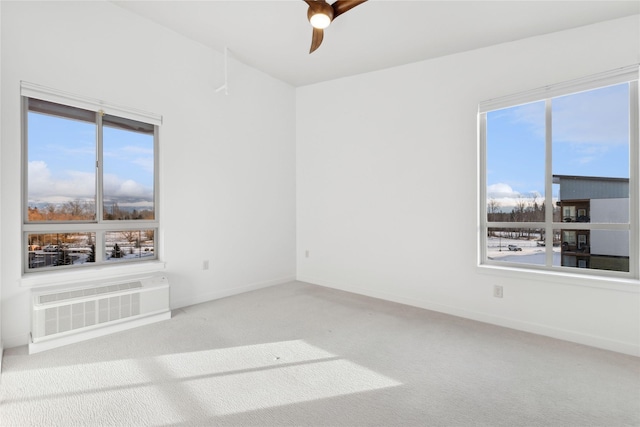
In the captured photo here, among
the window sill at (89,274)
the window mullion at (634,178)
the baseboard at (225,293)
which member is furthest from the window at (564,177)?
the window sill at (89,274)

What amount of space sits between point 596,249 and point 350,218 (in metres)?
2.58

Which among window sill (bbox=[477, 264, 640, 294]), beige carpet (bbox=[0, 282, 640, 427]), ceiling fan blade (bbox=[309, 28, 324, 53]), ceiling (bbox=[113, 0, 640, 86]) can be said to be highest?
ceiling (bbox=[113, 0, 640, 86])

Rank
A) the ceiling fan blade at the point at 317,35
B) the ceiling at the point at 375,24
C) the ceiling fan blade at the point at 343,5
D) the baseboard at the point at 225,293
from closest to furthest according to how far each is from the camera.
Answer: the ceiling fan blade at the point at 343,5, the ceiling fan blade at the point at 317,35, the ceiling at the point at 375,24, the baseboard at the point at 225,293

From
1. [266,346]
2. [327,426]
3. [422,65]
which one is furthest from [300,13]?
[327,426]

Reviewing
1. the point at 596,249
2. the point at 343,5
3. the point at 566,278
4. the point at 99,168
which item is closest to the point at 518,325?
the point at 566,278

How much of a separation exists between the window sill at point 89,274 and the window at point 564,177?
3.52 m

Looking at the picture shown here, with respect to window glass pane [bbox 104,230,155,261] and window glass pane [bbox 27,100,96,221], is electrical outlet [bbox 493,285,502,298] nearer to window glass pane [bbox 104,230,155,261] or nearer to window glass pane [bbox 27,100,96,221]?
window glass pane [bbox 104,230,155,261]

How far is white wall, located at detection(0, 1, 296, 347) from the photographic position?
2.46 metres

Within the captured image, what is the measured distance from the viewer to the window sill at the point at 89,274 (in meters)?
2.54

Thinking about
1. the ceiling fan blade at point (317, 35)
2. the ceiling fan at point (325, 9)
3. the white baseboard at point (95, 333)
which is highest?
the ceiling fan blade at point (317, 35)

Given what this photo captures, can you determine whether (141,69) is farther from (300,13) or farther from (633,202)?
(633,202)

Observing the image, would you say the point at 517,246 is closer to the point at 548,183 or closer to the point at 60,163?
the point at 548,183

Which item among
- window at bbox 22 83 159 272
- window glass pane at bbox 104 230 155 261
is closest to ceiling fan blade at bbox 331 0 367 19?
window at bbox 22 83 159 272

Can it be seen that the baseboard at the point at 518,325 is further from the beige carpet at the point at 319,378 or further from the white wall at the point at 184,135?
the white wall at the point at 184,135
